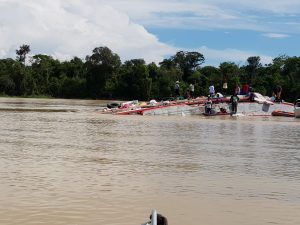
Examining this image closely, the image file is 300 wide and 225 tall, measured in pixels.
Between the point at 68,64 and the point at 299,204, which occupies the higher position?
the point at 68,64

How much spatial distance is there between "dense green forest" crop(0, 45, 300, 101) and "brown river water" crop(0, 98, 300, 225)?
7268cm

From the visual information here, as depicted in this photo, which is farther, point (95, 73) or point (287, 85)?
point (95, 73)

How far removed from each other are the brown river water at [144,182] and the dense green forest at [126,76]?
72.7 meters

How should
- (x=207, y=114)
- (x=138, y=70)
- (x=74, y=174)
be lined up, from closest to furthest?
(x=74, y=174), (x=207, y=114), (x=138, y=70)

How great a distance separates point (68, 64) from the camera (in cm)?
12350

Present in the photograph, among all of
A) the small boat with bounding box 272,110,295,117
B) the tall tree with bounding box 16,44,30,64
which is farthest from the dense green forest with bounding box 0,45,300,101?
the small boat with bounding box 272,110,295,117

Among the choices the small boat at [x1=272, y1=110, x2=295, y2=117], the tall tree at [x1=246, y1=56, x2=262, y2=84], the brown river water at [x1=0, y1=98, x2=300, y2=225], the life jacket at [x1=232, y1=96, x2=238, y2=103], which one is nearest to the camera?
the brown river water at [x1=0, y1=98, x2=300, y2=225]

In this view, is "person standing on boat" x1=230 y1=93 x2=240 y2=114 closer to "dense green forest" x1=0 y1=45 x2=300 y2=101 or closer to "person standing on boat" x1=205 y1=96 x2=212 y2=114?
"person standing on boat" x1=205 y1=96 x2=212 y2=114

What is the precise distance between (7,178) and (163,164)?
355cm

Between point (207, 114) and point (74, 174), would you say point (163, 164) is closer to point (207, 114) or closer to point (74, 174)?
point (74, 174)

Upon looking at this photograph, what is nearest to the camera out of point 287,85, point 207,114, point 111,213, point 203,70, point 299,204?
point 111,213

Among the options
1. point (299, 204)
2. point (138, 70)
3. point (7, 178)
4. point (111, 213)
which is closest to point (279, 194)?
point (299, 204)

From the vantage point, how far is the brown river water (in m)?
6.50

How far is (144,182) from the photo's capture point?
8.72 m
